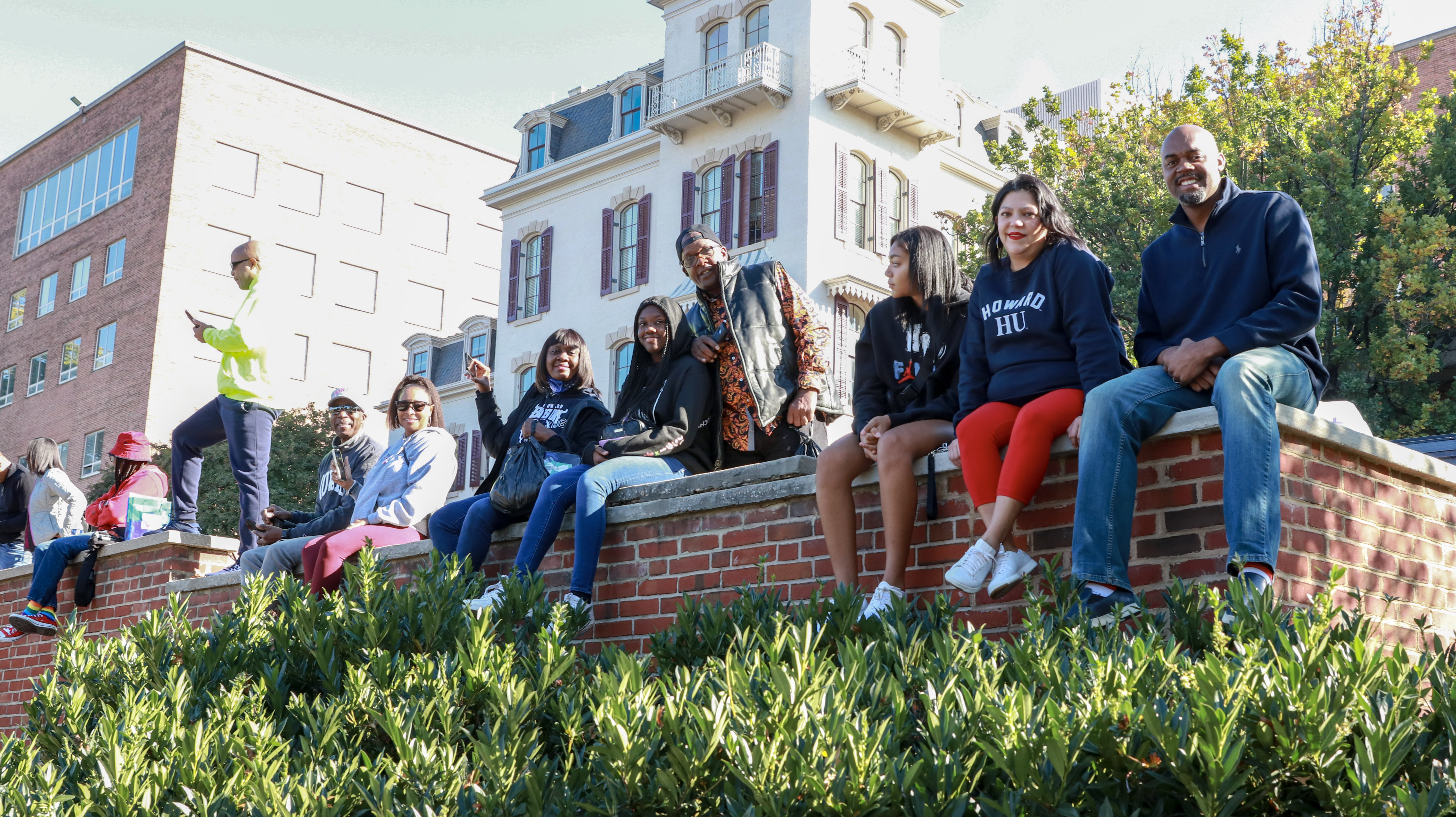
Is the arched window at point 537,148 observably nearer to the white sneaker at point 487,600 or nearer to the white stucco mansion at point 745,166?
the white stucco mansion at point 745,166

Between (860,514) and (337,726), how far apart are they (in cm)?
240

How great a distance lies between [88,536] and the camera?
393 inches

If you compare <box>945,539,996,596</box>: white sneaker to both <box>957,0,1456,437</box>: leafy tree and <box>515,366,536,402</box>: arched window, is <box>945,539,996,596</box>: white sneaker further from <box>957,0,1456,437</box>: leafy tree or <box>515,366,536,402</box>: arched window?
<box>515,366,536,402</box>: arched window

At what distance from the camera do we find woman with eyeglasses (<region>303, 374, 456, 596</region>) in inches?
293

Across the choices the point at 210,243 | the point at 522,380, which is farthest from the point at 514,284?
the point at 210,243

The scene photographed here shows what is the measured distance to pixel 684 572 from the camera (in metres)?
6.14

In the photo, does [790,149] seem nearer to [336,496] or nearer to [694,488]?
[336,496]

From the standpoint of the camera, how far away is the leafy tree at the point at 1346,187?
20.9 m

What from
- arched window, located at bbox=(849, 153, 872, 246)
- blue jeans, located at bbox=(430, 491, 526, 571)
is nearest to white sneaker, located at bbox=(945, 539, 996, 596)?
blue jeans, located at bbox=(430, 491, 526, 571)

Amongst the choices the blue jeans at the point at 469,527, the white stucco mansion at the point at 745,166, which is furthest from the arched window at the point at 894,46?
the blue jeans at the point at 469,527

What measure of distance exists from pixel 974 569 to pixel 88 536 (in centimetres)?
769

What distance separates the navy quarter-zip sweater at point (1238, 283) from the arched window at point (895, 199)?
74.5 feet

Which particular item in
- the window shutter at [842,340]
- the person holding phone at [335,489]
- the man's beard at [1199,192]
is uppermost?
the window shutter at [842,340]

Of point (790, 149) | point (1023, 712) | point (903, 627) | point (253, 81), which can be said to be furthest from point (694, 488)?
point (253, 81)
